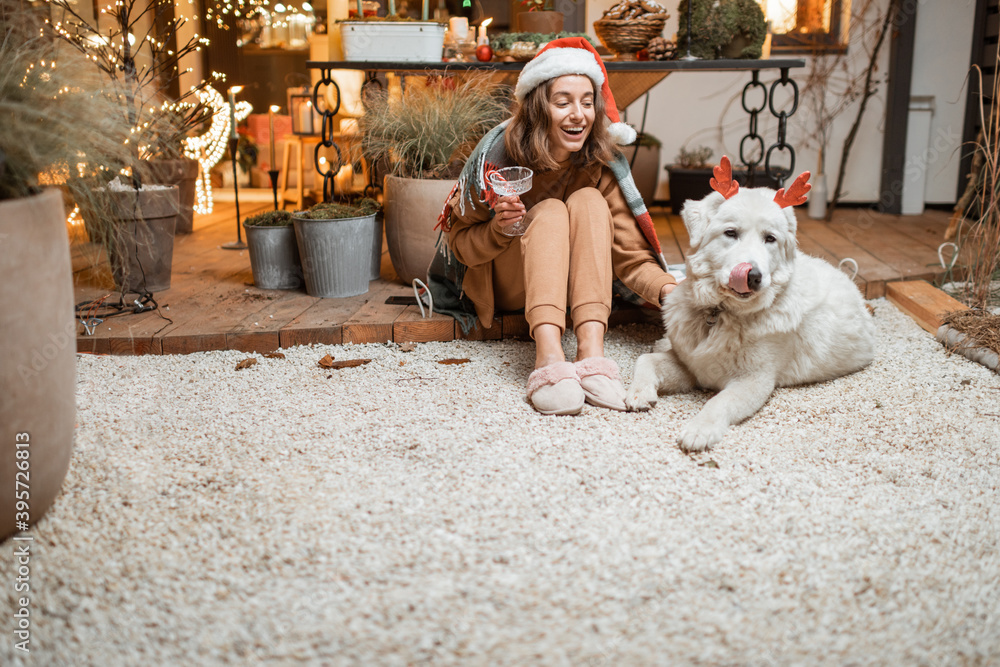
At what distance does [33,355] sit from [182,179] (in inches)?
131

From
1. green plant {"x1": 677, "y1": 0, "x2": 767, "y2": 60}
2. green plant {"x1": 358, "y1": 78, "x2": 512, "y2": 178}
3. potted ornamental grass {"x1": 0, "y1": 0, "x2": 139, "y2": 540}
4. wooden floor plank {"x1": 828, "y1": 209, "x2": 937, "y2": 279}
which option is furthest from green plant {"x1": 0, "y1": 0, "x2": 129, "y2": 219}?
wooden floor plank {"x1": 828, "y1": 209, "x2": 937, "y2": 279}

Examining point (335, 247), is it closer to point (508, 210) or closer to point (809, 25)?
point (508, 210)

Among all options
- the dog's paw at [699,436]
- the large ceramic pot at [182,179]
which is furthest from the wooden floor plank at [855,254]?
the large ceramic pot at [182,179]

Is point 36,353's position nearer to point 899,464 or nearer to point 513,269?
point 513,269

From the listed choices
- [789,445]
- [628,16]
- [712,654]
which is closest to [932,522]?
[789,445]

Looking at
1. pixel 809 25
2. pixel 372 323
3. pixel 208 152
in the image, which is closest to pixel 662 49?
pixel 372 323

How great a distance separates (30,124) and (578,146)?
1445mm

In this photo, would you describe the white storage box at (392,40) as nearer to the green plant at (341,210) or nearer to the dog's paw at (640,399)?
the green plant at (341,210)

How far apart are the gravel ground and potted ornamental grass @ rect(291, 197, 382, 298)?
2.54 feet

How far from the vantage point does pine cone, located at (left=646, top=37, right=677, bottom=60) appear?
3.28 meters

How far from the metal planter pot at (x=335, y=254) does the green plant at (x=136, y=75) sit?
0.56 metres

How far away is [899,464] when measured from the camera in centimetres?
170

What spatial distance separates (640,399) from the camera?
1991 mm

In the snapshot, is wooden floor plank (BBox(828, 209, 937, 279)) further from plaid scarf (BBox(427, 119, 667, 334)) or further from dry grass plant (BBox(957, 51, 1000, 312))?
plaid scarf (BBox(427, 119, 667, 334))
